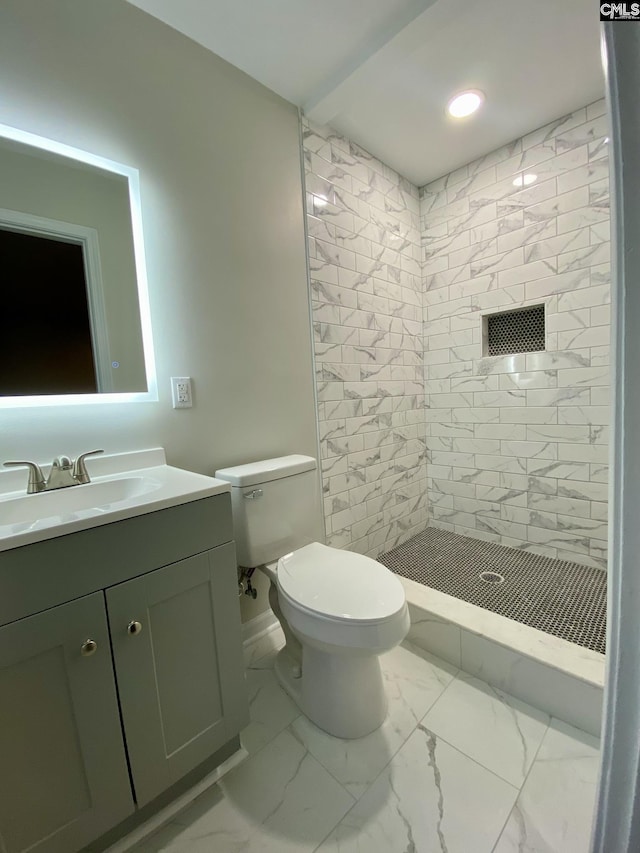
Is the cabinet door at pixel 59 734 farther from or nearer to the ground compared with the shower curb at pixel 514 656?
farther from the ground

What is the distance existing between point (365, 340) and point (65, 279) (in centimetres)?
139

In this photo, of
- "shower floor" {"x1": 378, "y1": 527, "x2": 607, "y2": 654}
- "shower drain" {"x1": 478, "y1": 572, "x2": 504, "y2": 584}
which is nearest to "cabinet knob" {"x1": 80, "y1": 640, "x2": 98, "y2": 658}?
Answer: "shower floor" {"x1": 378, "y1": 527, "x2": 607, "y2": 654}

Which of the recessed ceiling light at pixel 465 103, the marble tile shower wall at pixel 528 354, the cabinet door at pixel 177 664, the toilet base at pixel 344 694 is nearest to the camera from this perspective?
the cabinet door at pixel 177 664

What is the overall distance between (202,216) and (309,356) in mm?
728

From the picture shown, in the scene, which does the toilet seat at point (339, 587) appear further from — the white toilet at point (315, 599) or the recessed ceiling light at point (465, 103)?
the recessed ceiling light at point (465, 103)

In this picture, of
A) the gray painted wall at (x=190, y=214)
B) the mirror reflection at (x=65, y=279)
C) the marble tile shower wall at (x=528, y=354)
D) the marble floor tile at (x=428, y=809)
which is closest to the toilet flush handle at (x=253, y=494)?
the gray painted wall at (x=190, y=214)

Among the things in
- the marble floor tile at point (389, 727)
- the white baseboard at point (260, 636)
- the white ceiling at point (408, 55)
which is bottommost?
the marble floor tile at point (389, 727)

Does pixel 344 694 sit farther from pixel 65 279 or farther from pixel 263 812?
pixel 65 279

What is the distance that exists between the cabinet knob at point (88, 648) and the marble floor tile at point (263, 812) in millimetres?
599

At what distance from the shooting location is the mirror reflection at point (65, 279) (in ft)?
3.40

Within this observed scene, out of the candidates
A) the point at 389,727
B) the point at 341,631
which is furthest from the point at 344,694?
the point at 341,631

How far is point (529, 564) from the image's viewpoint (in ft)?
6.36

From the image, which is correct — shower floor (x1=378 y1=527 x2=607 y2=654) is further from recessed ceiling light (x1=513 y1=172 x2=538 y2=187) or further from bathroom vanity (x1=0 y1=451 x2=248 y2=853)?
recessed ceiling light (x1=513 y1=172 x2=538 y2=187)

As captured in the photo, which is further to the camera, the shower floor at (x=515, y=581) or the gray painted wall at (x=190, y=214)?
the shower floor at (x=515, y=581)
